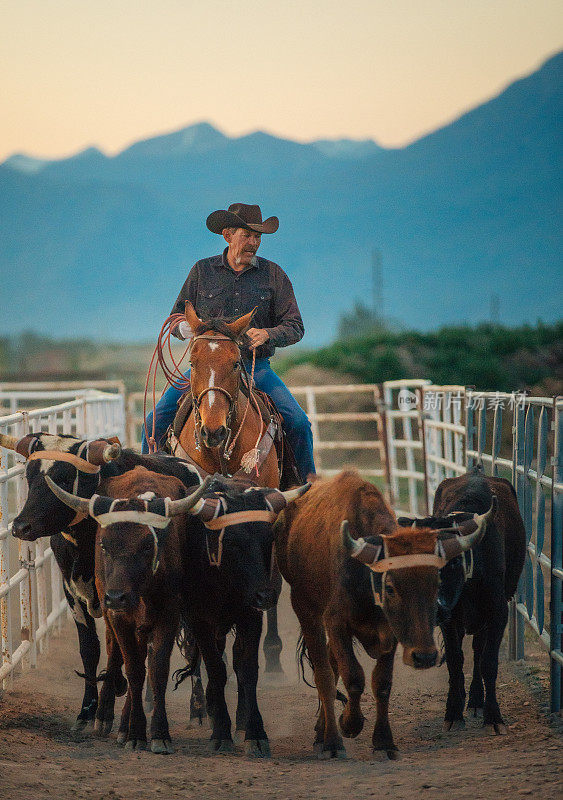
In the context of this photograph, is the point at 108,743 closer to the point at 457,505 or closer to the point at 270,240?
the point at 457,505

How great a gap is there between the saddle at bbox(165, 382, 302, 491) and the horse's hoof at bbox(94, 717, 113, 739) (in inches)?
73.8

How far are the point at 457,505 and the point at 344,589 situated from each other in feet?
3.52

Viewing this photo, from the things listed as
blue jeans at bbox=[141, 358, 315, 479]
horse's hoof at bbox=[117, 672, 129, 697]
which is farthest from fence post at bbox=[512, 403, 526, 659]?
horse's hoof at bbox=[117, 672, 129, 697]

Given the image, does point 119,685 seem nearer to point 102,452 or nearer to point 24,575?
point 102,452

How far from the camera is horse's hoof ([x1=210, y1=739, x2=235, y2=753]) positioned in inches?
197

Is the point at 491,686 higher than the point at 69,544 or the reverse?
the reverse

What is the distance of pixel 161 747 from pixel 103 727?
717mm

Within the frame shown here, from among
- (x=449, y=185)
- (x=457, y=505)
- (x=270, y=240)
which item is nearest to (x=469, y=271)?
(x=449, y=185)

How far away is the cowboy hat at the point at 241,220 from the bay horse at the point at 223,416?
1006mm

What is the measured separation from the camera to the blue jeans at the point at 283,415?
23.4 ft

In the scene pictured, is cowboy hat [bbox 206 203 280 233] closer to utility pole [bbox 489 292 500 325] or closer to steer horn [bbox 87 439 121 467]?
steer horn [bbox 87 439 121 467]

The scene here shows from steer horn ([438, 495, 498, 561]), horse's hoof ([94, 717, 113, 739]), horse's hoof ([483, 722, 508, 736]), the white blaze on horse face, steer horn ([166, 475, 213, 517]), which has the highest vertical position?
the white blaze on horse face

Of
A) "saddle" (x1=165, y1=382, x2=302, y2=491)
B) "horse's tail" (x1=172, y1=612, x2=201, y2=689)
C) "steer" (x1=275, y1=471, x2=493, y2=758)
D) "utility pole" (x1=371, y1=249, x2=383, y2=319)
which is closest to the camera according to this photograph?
"steer" (x1=275, y1=471, x2=493, y2=758)

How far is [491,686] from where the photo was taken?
5.07 meters
